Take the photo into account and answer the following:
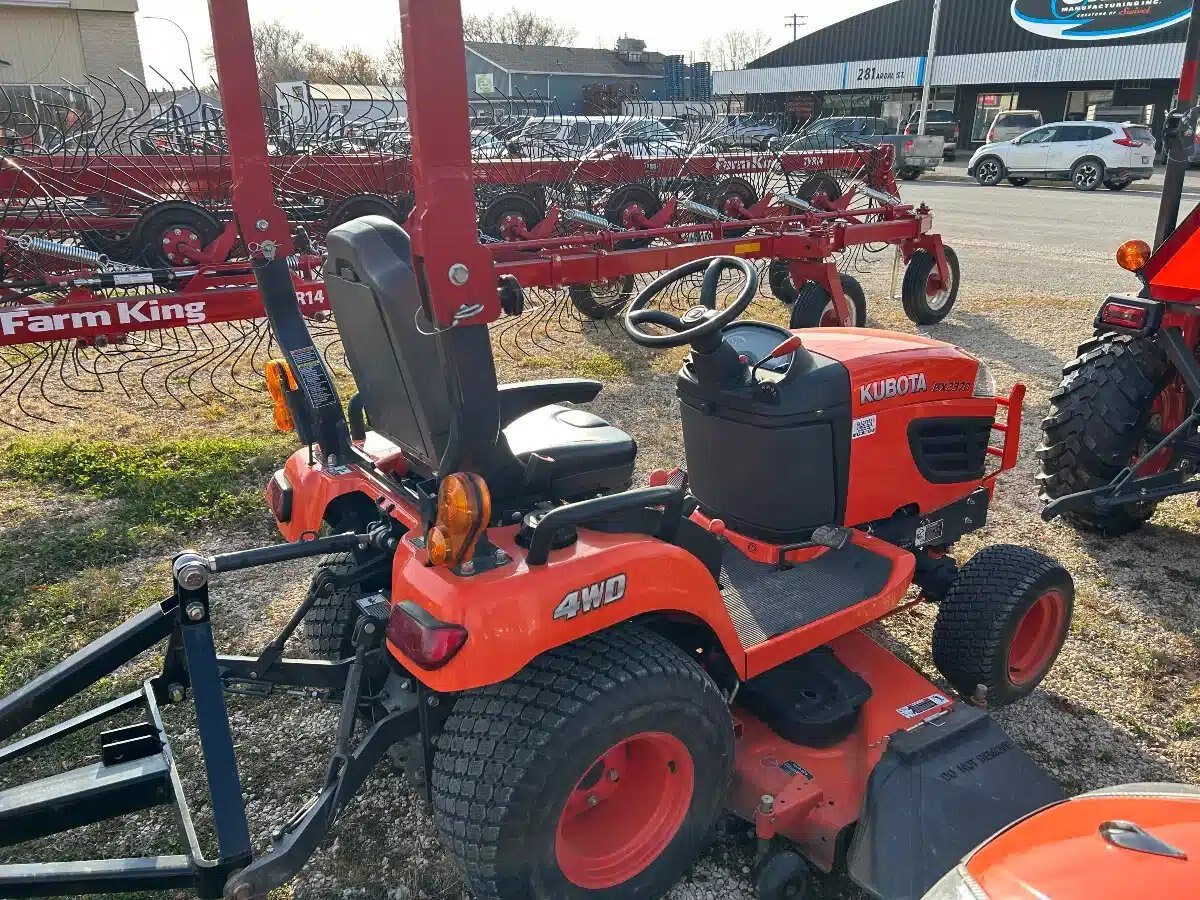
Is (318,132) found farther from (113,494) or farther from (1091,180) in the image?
(1091,180)

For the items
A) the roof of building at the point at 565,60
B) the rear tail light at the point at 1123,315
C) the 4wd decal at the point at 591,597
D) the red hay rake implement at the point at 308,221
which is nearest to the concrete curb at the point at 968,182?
the red hay rake implement at the point at 308,221

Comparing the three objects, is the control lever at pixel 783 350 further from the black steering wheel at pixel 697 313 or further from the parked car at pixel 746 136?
the parked car at pixel 746 136

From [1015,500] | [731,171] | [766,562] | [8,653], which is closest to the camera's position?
[766,562]

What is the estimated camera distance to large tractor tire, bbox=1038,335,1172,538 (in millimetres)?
3650

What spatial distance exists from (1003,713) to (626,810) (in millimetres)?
1406

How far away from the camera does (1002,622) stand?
2627 mm

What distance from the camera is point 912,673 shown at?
252 centimetres

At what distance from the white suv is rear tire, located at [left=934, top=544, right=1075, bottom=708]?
19.9 m

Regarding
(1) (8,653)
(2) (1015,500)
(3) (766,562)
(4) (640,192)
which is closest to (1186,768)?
(3) (766,562)

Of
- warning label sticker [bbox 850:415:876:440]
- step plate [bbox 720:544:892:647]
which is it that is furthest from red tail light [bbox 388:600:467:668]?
warning label sticker [bbox 850:415:876:440]

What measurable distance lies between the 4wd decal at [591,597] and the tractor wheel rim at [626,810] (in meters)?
0.33

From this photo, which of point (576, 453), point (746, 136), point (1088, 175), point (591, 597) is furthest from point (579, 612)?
point (1088, 175)

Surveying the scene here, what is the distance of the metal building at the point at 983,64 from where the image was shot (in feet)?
92.2

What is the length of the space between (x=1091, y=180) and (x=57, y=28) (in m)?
22.7
